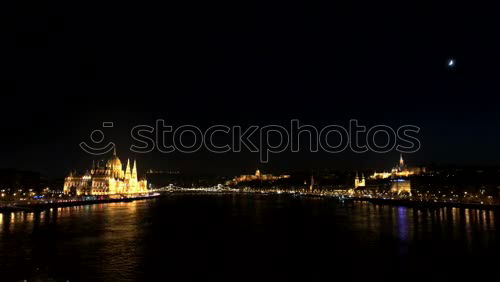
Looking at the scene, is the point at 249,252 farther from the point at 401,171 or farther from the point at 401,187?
the point at 401,171

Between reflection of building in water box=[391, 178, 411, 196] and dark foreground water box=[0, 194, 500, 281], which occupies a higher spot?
reflection of building in water box=[391, 178, 411, 196]

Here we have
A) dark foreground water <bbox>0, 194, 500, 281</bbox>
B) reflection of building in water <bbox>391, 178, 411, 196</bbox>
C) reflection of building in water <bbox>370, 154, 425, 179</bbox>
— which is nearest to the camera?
dark foreground water <bbox>0, 194, 500, 281</bbox>

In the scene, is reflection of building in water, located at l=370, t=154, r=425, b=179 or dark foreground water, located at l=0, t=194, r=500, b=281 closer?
dark foreground water, located at l=0, t=194, r=500, b=281

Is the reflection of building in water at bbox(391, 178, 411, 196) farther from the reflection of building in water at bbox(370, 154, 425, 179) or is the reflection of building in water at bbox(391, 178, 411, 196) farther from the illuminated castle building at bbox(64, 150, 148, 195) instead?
the illuminated castle building at bbox(64, 150, 148, 195)

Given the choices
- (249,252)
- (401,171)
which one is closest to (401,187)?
(401,171)

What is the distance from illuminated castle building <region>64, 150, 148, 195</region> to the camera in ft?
282

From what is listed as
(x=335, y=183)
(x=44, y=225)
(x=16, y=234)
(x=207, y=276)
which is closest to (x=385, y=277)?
(x=207, y=276)

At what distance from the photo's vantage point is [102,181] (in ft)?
287

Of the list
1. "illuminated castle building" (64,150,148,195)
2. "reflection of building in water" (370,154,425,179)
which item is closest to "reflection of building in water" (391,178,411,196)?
"reflection of building in water" (370,154,425,179)

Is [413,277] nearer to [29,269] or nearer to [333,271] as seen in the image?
A: [333,271]

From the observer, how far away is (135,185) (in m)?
108

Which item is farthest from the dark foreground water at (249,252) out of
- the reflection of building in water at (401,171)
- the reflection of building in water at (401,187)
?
the reflection of building in water at (401,171)

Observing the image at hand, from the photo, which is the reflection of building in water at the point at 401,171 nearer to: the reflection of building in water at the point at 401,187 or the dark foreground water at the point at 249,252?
the reflection of building in water at the point at 401,187

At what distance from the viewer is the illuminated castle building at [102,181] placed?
85.8 metres
